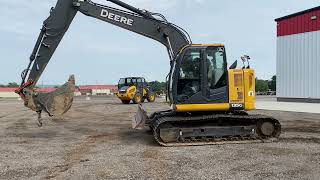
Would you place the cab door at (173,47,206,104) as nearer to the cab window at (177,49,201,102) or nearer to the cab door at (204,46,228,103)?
the cab window at (177,49,201,102)

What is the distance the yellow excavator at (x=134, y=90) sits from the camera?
35.1 meters

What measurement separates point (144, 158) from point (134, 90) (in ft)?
83.9

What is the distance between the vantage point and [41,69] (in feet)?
43.7

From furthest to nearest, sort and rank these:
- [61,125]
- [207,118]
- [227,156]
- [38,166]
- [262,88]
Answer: [262,88], [61,125], [207,118], [227,156], [38,166]

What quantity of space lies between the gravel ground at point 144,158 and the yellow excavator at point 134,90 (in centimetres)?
2023

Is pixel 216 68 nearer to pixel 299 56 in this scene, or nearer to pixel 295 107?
pixel 295 107

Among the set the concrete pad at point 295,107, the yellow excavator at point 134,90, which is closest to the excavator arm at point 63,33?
the concrete pad at point 295,107

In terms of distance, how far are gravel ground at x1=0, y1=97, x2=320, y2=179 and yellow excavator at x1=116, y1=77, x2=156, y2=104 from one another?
66.4 feet

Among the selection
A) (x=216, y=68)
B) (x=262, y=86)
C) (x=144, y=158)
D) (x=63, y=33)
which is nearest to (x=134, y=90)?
(x=63, y=33)

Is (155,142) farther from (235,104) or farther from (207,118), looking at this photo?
(235,104)

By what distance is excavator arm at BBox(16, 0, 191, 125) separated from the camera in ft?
41.9

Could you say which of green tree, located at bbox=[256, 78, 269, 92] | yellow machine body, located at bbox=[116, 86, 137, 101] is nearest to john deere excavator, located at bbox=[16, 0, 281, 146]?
yellow machine body, located at bbox=[116, 86, 137, 101]

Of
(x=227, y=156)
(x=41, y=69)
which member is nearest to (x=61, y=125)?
(x=41, y=69)

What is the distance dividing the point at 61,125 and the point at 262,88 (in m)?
78.5
